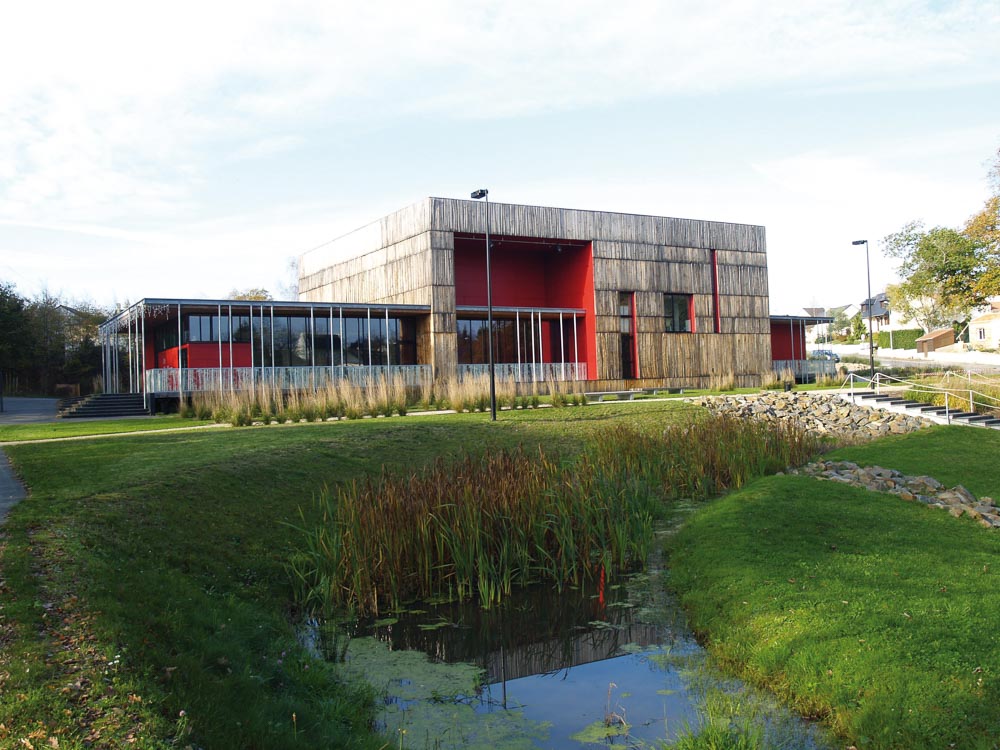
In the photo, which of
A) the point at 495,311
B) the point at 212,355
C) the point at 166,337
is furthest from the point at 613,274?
the point at 166,337

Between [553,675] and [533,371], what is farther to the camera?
[533,371]

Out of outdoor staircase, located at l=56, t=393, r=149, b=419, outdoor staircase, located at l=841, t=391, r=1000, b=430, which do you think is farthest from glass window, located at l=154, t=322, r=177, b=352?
outdoor staircase, located at l=841, t=391, r=1000, b=430

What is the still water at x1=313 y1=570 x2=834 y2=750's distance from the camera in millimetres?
4664

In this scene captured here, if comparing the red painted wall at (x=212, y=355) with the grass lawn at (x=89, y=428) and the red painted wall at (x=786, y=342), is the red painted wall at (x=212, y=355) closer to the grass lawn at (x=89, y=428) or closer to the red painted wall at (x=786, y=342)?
the grass lawn at (x=89, y=428)

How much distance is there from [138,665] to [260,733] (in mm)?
742

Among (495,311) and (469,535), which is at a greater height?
(495,311)

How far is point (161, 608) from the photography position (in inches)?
205

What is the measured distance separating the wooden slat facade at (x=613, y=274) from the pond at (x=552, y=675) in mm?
19452

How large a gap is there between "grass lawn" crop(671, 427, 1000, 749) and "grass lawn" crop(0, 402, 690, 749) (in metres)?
2.69

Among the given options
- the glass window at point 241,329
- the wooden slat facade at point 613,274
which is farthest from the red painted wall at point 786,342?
the glass window at point 241,329

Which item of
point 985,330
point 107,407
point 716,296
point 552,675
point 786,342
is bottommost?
point 552,675

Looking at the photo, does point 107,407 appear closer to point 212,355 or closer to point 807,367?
point 212,355

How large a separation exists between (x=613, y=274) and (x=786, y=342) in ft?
44.4

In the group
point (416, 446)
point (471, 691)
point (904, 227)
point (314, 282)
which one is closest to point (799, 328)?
point (904, 227)
